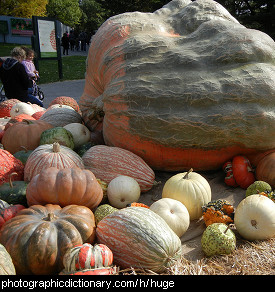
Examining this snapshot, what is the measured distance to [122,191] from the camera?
3129mm

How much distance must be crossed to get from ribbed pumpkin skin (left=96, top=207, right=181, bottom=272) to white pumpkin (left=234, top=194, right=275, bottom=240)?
0.67m

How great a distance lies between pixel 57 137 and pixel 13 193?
3.35 feet

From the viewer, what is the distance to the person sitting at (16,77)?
785 centimetres

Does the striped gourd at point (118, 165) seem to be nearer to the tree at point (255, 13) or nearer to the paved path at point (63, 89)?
the paved path at point (63, 89)

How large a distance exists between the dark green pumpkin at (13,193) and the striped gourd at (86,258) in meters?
1.09

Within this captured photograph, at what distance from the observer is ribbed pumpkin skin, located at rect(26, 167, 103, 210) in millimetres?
2723

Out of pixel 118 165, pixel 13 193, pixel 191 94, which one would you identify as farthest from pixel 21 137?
pixel 191 94

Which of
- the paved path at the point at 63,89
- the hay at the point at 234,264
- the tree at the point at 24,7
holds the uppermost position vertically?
the tree at the point at 24,7

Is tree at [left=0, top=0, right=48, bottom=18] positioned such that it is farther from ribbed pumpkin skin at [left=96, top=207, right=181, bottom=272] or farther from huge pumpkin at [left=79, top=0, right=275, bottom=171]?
ribbed pumpkin skin at [left=96, top=207, right=181, bottom=272]

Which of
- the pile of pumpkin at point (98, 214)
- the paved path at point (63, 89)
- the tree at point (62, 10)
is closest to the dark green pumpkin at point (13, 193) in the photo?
the pile of pumpkin at point (98, 214)

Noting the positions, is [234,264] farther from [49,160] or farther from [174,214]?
[49,160]

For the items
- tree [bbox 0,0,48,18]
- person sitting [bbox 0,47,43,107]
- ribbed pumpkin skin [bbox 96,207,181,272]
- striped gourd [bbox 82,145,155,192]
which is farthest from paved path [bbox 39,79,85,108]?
tree [bbox 0,0,48,18]

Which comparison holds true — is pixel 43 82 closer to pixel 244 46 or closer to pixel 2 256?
pixel 244 46
